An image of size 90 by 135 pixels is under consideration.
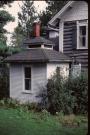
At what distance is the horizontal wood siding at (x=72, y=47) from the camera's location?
2000 centimetres

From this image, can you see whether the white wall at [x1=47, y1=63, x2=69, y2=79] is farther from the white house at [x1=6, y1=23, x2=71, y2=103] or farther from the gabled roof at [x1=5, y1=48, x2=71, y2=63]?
the gabled roof at [x1=5, y1=48, x2=71, y2=63]

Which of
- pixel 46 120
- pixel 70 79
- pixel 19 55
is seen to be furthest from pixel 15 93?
pixel 46 120

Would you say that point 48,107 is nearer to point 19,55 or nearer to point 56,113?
point 56,113

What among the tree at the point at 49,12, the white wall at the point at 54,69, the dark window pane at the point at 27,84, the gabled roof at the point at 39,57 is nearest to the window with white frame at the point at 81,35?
the gabled roof at the point at 39,57

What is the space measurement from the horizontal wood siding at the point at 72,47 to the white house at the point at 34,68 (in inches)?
22.8

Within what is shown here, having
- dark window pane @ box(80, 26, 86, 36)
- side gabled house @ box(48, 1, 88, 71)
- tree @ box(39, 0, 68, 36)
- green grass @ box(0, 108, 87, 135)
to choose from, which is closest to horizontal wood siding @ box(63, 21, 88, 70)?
side gabled house @ box(48, 1, 88, 71)

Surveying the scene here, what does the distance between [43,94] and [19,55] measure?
3421 mm

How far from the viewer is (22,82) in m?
19.7

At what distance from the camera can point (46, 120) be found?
46.2 feet

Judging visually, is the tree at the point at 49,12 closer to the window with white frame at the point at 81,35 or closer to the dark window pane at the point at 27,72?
the window with white frame at the point at 81,35

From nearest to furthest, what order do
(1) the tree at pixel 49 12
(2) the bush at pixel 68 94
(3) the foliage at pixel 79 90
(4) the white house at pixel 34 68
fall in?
(2) the bush at pixel 68 94 < (3) the foliage at pixel 79 90 < (4) the white house at pixel 34 68 < (1) the tree at pixel 49 12

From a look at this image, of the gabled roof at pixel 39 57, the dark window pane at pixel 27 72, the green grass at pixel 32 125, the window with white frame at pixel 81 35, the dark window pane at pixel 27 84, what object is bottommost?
the green grass at pixel 32 125

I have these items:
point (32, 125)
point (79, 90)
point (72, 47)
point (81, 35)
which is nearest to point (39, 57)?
point (72, 47)

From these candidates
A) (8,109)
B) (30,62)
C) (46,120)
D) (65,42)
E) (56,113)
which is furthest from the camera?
(65,42)
